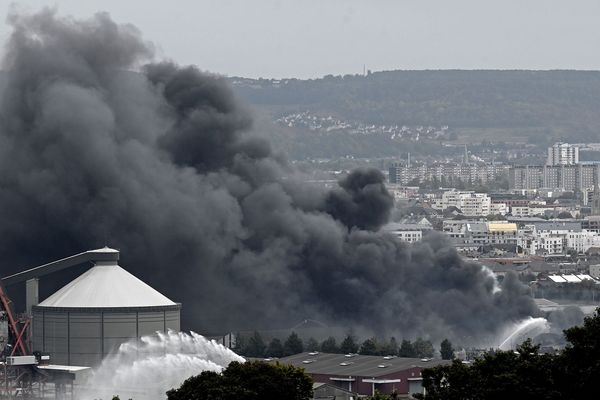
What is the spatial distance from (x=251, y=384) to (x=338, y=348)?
45.8 meters

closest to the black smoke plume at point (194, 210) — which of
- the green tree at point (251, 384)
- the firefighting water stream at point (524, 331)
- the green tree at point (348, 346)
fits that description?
the firefighting water stream at point (524, 331)

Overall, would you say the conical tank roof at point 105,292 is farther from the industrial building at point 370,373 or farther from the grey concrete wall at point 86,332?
the industrial building at point 370,373

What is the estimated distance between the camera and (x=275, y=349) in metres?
109

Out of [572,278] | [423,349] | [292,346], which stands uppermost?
[572,278]

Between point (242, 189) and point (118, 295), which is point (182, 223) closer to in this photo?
point (242, 189)

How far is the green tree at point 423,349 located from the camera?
357 feet

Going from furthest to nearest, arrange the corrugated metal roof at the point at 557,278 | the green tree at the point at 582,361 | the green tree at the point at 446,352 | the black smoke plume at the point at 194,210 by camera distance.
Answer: the corrugated metal roof at the point at 557,278, the black smoke plume at the point at 194,210, the green tree at the point at 446,352, the green tree at the point at 582,361

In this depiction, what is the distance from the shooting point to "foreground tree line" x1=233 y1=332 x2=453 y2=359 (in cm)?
10806

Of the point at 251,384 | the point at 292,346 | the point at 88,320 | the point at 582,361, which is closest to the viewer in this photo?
the point at 582,361

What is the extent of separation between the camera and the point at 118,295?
102 meters

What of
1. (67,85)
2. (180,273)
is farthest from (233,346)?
(67,85)

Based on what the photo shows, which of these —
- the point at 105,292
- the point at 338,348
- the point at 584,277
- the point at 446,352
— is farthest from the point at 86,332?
the point at 584,277

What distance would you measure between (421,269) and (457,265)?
9.89 ft

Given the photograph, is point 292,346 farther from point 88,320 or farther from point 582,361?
point 582,361
